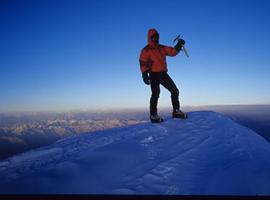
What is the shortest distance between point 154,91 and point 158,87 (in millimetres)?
178

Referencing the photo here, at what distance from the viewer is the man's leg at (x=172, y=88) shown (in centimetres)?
786

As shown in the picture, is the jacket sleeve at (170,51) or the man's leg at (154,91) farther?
the jacket sleeve at (170,51)

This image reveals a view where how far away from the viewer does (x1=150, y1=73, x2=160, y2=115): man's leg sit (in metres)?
7.73

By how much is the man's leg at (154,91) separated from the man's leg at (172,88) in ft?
0.74

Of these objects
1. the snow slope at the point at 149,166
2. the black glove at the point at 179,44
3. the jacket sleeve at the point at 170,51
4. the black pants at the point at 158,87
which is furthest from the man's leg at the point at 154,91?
the snow slope at the point at 149,166

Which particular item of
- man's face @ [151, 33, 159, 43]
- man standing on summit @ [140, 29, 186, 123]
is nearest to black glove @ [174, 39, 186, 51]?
man standing on summit @ [140, 29, 186, 123]

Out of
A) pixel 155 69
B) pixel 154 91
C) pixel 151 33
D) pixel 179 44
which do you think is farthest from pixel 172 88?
pixel 151 33

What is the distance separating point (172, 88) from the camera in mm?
7941

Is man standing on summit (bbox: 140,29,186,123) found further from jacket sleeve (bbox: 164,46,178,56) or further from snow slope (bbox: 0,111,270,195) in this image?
snow slope (bbox: 0,111,270,195)

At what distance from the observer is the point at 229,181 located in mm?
3533

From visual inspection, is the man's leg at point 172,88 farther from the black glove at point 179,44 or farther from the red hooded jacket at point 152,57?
the black glove at point 179,44

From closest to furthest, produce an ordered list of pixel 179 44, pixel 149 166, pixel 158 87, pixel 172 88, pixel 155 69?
pixel 149 166 → pixel 155 69 → pixel 158 87 → pixel 172 88 → pixel 179 44

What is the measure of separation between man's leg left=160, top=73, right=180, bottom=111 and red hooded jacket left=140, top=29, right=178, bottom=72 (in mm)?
272

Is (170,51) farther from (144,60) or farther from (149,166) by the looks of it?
(149,166)
